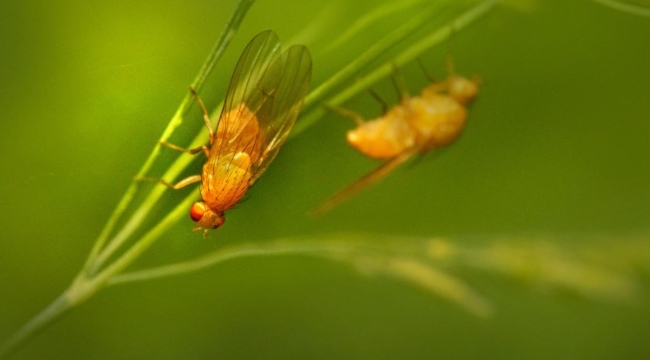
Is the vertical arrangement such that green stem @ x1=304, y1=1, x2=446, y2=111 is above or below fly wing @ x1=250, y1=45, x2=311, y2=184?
above

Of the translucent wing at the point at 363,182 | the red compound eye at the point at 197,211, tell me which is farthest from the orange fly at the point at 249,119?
the translucent wing at the point at 363,182

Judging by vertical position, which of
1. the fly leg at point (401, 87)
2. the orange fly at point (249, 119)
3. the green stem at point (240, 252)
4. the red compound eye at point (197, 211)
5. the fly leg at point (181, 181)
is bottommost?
the green stem at point (240, 252)

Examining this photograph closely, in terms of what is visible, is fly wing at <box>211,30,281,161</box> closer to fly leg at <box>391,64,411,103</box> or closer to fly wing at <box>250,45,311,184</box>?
fly wing at <box>250,45,311,184</box>

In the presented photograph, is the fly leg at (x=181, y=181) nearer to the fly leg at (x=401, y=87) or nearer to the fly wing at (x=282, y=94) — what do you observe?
the fly wing at (x=282, y=94)

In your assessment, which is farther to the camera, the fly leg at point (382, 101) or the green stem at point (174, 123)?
the fly leg at point (382, 101)

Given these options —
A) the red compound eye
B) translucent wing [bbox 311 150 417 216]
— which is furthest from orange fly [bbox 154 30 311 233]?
translucent wing [bbox 311 150 417 216]

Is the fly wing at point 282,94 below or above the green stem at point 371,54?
below

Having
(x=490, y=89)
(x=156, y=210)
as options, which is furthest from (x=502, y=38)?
(x=156, y=210)
